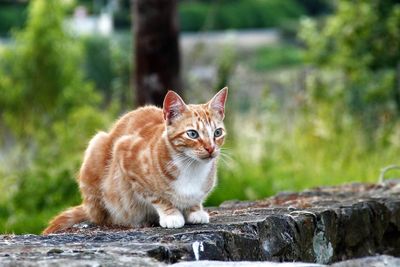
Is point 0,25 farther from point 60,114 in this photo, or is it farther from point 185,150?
point 185,150

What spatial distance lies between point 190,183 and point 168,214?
0.21 m

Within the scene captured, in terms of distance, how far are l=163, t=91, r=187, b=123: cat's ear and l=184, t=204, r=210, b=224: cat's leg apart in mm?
504

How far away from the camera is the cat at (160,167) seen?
4.96 meters

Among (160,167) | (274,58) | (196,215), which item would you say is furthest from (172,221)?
(274,58)

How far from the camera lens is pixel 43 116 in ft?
42.4

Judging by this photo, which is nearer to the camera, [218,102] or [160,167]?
[160,167]

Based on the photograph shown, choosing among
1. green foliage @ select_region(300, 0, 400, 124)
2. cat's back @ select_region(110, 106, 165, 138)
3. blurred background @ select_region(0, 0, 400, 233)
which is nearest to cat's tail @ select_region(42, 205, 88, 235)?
cat's back @ select_region(110, 106, 165, 138)

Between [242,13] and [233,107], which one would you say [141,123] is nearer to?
[233,107]

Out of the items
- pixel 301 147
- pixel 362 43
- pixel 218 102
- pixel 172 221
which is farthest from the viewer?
pixel 362 43

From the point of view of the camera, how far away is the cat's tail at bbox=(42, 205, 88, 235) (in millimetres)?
5633

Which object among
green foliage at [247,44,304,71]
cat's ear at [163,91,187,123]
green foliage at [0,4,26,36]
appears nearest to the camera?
cat's ear at [163,91,187,123]

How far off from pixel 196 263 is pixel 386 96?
394 inches

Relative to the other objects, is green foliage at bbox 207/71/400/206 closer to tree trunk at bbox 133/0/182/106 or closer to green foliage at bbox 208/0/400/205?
green foliage at bbox 208/0/400/205

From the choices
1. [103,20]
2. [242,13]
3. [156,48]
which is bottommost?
[156,48]
